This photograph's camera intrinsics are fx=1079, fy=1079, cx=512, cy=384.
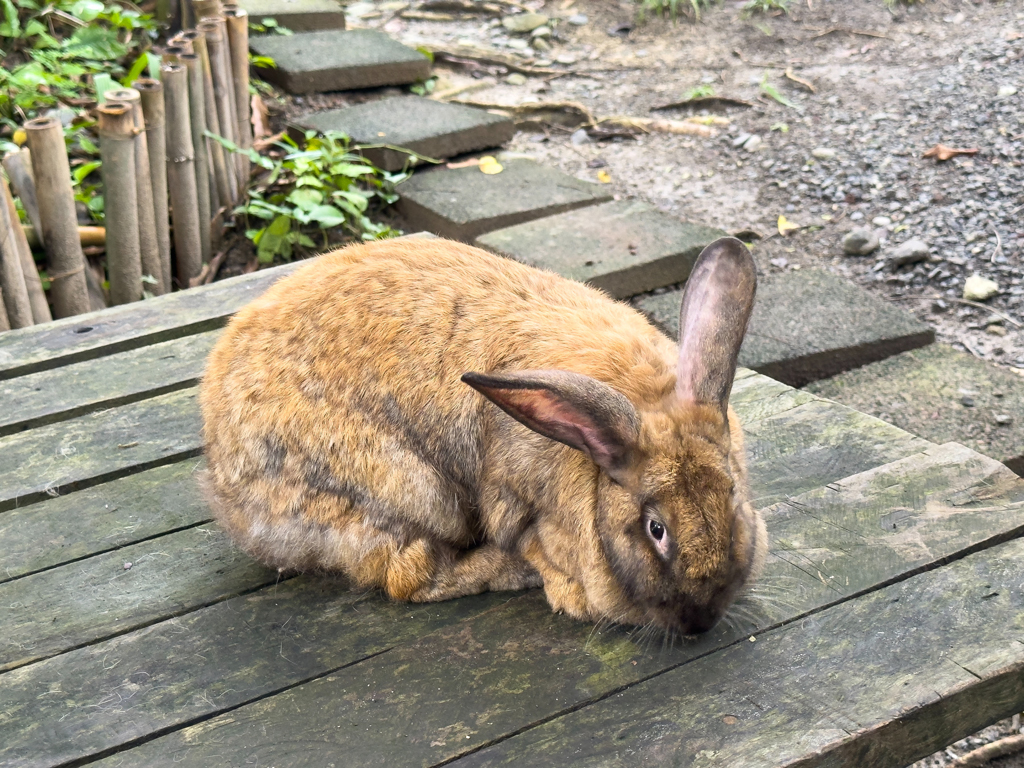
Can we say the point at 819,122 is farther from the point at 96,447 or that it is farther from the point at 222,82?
the point at 96,447

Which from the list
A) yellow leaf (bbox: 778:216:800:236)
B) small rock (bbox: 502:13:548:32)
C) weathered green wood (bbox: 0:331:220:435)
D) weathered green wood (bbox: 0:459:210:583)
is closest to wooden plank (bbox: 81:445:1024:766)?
weathered green wood (bbox: 0:459:210:583)

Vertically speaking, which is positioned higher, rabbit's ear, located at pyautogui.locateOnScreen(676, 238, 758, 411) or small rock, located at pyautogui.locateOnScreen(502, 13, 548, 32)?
rabbit's ear, located at pyautogui.locateOnScreen(676, 238, 758, 411)

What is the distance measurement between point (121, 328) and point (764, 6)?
733 cm

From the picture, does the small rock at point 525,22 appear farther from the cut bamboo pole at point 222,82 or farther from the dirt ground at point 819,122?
the cut bamboo pole at point 222,82

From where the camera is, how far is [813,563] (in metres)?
2.95

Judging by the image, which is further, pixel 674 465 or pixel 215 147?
pixel 215 147

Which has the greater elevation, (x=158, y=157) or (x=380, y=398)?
(x=380, y=398)

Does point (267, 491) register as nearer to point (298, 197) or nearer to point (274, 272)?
point (274, 272)

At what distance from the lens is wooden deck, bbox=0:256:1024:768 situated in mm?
2434

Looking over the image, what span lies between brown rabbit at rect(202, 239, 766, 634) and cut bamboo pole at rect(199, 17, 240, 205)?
326cm

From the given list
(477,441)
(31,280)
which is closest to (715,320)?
(477,441)

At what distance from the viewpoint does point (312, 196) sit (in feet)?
19.9

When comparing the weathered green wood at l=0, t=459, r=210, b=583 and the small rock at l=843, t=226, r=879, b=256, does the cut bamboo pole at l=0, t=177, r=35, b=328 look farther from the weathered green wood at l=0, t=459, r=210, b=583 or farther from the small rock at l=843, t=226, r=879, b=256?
the small rock at l=843, t=226, r=879, b=256

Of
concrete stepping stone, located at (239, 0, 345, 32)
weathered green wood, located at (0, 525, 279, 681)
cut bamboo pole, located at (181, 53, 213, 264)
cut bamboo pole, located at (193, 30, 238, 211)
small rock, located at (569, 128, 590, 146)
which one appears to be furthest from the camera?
concrete stepping stone, located at (239, 0, 345, 32)
